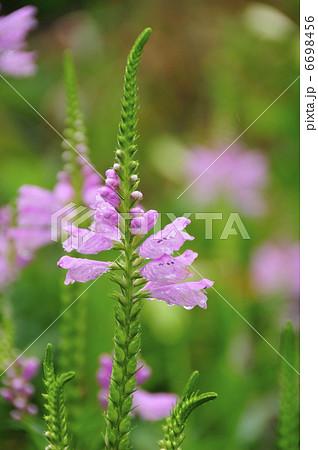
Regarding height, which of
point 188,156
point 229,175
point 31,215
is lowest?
point 31,215

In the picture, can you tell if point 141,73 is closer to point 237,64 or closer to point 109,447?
point 237,64

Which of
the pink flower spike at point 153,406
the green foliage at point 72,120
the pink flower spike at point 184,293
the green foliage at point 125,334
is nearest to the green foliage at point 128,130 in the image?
the green foliage at point 125,334

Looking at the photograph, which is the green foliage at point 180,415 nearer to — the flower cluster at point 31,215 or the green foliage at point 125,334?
the green foliage at point 125,334

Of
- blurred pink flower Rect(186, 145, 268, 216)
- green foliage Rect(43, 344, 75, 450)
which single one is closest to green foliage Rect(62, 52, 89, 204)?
green foliage Rect(43, 344, 75, 450)

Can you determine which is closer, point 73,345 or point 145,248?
point 145,248

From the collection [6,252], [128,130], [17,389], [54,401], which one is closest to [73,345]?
[17,389]

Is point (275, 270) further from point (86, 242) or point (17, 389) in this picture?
point (86, 242)
